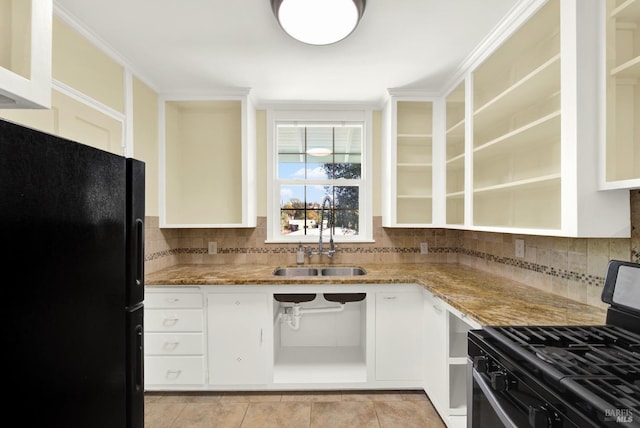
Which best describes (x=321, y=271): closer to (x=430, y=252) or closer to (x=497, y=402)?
(x=430, y=252)

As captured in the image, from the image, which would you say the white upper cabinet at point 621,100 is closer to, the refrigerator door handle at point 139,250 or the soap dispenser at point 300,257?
the refrigerator door handle at point 139,250

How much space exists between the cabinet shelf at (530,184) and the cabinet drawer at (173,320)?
7.04 ft

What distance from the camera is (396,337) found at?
233 cm

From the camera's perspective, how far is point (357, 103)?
3002 millimetres

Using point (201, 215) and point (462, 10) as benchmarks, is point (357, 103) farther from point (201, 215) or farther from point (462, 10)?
point (201, 215)

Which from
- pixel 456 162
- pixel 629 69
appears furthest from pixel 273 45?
pixel 629 69

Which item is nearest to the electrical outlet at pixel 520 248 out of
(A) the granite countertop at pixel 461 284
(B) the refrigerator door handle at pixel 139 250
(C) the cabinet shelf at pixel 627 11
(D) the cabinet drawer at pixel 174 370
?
(A) the granite countertop at pixel 461 284

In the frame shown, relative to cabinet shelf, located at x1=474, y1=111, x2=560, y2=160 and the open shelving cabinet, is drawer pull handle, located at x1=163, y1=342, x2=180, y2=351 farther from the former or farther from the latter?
cabinet shelf, located at x1=474, y1=111, x2=560, y2=160

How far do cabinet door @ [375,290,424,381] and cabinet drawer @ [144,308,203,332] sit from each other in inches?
51.5

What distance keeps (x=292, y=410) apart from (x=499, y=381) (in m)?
1.60

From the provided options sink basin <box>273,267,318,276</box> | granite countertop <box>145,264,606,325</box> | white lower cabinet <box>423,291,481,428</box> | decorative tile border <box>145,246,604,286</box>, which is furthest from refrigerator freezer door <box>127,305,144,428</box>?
sink basin <box>273,267,318,276</box>

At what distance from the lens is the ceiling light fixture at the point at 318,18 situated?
1.55 m

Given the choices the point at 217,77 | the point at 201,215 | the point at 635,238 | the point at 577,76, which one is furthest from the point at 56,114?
the point at 635,238

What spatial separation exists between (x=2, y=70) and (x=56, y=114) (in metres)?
1.20
